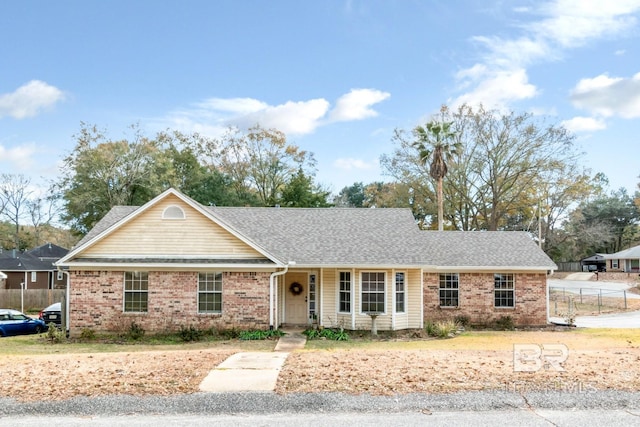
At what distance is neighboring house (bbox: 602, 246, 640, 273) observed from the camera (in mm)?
61300

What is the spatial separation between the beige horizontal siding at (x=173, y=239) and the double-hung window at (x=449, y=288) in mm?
8249

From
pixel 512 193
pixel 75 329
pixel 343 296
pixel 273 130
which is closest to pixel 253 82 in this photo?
pixel 343 296

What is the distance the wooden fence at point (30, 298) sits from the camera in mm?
35844

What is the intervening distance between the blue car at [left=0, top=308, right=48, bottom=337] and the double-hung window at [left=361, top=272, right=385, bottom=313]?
14528 mm

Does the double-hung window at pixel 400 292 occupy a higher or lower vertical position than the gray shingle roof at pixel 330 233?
lower

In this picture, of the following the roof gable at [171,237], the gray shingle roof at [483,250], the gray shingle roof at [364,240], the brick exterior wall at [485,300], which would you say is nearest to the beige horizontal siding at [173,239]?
the roof gable at [171,237]

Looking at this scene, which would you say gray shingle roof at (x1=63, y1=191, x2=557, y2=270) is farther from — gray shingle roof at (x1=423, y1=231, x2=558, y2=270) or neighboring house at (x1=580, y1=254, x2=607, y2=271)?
neighboring house at (x1=580, y1=254, x2=607, y2=271)

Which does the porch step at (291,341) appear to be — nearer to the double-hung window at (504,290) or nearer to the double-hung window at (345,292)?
the double-hung window at (345,292)

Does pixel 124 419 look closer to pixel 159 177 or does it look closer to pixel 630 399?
pixel 630 399

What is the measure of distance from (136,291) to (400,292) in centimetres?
955

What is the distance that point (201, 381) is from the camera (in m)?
10.3

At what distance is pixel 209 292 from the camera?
19.7 metres

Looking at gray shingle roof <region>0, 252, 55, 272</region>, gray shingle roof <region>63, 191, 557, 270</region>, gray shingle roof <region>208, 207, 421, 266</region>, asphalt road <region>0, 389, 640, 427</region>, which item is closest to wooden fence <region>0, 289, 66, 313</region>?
gray shingle roof <region>0, 252, 55, 272</region>

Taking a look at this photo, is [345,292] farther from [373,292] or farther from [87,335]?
[87,335]
